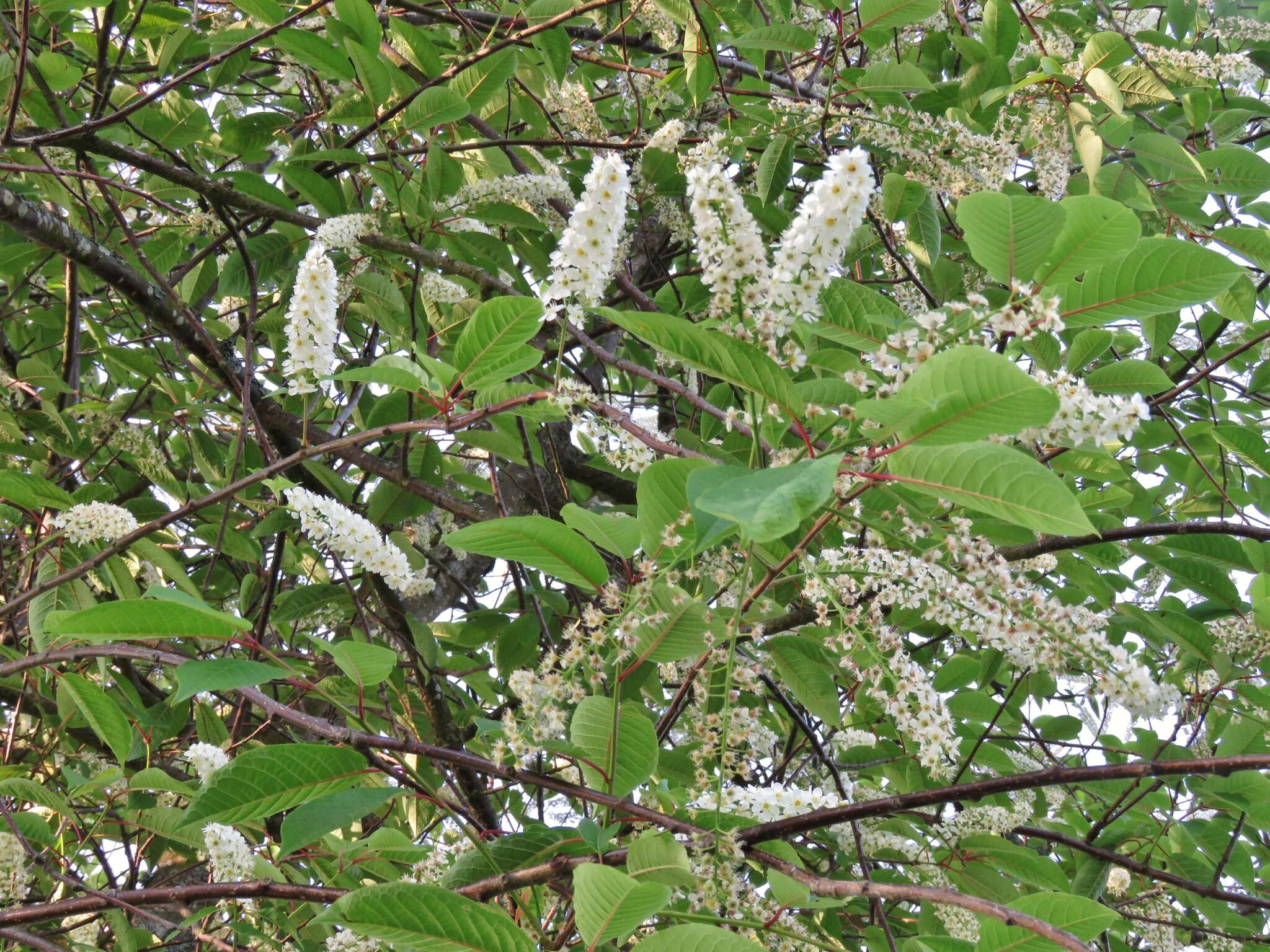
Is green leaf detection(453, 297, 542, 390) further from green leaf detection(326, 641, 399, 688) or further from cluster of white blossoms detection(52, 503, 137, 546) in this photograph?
cluster of white blossoms detection(52, 503, 137, 546)

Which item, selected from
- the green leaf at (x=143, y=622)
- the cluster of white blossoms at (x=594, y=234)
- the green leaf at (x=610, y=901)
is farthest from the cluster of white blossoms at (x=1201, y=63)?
the green leaf at (x=143, y=622)

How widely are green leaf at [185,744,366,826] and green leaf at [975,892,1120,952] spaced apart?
2.53ft

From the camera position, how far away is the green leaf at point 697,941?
92 cm

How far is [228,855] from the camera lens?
5.12 feet

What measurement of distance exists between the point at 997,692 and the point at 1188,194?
1.87 metres

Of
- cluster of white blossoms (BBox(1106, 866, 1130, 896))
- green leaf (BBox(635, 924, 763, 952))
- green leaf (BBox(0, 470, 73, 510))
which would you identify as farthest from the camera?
cluster of white blossoms (BBox(1106, 866, 1130, 896))

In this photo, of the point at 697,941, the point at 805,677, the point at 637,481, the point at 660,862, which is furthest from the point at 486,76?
the point at 697,941

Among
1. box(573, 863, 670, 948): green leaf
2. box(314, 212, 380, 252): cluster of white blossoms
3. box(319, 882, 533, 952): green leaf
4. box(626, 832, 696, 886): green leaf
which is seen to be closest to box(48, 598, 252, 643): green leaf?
box(319, 882, 533, 952): green leaf

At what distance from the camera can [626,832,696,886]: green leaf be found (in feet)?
3.84

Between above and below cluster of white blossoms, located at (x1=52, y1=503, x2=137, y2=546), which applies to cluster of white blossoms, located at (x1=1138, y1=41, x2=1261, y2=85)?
above

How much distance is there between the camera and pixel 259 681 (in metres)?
1.03

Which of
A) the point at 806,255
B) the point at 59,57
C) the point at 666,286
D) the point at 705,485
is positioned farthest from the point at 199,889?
the point at 666,286

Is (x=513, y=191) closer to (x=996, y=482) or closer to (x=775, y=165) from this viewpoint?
(x=775, y=165)

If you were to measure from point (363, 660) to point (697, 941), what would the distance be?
550 millimetres
